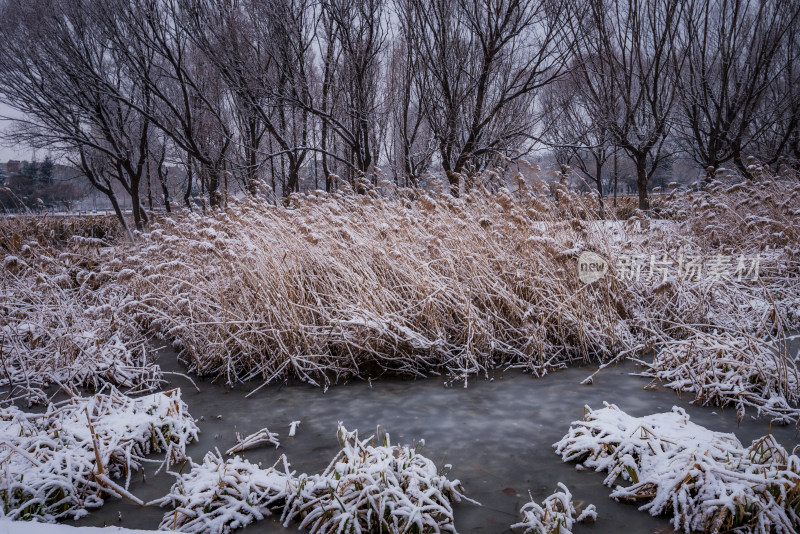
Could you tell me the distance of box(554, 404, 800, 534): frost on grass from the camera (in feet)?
5.79

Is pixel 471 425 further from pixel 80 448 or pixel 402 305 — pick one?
pixel 80 448

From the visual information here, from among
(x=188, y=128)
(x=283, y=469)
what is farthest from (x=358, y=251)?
(x=188, y=128)

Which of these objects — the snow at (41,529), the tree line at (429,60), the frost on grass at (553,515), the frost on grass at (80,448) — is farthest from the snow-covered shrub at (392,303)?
the tree line at (429,60)

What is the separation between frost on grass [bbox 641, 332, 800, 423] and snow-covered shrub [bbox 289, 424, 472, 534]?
78.6 inches

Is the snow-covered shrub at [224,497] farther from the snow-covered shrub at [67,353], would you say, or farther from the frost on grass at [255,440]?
the snow-covered shrub at [67,353]

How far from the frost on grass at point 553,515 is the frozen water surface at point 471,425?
5 cm

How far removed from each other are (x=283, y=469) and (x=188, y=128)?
10923 mm

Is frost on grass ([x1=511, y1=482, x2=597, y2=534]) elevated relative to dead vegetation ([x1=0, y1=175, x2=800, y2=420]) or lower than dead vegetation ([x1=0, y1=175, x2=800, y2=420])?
lower

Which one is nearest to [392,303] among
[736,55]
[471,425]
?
[471,425]

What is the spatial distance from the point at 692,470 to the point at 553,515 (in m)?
0.63

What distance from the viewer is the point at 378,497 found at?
1.92m

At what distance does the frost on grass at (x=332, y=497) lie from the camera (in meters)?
1.87

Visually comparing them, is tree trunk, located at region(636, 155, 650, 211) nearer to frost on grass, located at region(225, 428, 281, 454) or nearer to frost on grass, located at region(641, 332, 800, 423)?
frost on grass, located at region(641, 332, 800, 423)

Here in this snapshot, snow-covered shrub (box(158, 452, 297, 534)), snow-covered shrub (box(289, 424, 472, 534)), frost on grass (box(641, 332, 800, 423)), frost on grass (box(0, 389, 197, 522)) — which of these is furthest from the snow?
frost on grass (box(641, 332, 800, 423))
